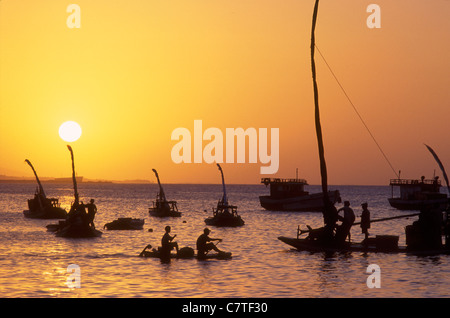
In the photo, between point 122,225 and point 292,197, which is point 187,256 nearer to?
point 122,225

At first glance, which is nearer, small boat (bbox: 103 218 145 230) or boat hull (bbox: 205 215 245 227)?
small boat (bbox: 103 218 145 230)

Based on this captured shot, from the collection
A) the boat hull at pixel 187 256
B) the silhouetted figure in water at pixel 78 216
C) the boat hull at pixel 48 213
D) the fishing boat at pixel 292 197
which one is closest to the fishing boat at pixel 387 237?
the boat hull at pixel 187 256

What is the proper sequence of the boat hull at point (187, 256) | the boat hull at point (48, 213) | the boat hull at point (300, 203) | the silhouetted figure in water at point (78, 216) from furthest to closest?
the boat hull at point (300, 203) → the boat hull at point (48, 213) → the silhouetted figure in water at point (78, 216) → the boat hull at point (187, 256)

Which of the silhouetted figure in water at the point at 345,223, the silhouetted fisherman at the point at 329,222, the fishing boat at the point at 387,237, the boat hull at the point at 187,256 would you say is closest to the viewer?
the fishing boat at the point at 387,237

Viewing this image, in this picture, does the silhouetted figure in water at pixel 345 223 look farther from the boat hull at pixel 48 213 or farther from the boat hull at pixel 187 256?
the boat hull at pixel 48 213

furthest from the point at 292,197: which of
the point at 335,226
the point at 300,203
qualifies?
the point at 335,226

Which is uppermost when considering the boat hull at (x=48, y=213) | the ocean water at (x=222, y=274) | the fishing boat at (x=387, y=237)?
the fishing boat at (x=387, y=237)

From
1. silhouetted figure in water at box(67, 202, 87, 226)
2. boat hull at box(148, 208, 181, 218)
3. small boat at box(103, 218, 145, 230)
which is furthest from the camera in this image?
boat hull at box(148, 208, 181, 218)

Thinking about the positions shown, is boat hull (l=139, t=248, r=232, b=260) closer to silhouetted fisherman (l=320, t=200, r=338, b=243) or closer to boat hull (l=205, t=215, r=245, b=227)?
silhouetted fisherman (l=320, t=200, r=338, b=243)

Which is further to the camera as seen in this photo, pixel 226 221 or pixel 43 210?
pixel 43 210

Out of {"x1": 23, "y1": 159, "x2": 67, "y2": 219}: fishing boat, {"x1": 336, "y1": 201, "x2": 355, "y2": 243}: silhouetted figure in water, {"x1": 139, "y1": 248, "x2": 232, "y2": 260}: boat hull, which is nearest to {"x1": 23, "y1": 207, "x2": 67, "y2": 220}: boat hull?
{"x1": 23, "y1": 159, "x2": 67, "y2": 219}: fishing boat

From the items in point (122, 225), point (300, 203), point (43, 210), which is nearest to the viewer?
point (122, 225)
